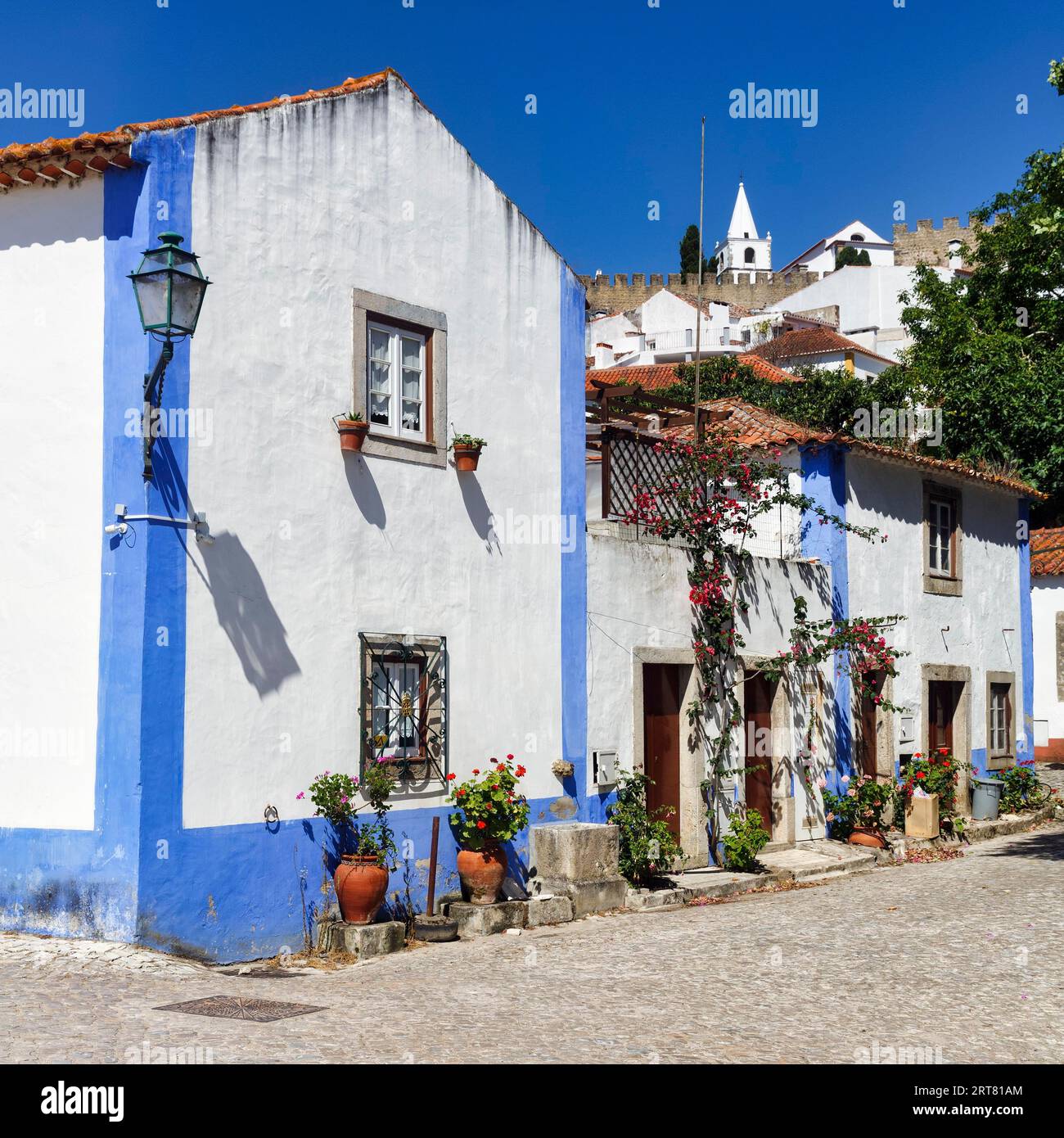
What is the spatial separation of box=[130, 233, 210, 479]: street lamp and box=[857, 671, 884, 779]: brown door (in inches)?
413

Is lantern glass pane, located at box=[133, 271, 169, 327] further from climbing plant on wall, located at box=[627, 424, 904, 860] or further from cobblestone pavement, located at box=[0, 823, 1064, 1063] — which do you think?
climbing plant on wall, located at box=[627, 424, 904, 860]

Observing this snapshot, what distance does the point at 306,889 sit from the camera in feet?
32.8

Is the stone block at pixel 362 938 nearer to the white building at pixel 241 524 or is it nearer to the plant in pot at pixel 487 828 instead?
the white building at pixel 241 524

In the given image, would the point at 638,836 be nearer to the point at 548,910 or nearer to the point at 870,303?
the point at 548,910

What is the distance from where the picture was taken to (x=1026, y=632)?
2150cm

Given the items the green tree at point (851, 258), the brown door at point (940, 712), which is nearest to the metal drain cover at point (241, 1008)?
the brown door at point (940, 712)

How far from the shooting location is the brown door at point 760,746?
1515cm

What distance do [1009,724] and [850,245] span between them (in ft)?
280

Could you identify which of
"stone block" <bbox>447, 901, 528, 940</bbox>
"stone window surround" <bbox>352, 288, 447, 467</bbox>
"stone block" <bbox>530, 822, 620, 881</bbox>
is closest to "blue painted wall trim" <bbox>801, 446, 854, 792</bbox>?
"stone block" <bbox>530, 822, 620, 881</bbox>

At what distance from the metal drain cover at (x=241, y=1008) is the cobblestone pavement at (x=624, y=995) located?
123 millimetres

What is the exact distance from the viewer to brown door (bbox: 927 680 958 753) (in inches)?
733
